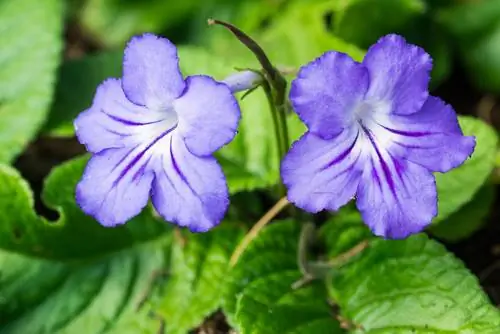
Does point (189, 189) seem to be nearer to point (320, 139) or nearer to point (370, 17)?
point (320, 139)

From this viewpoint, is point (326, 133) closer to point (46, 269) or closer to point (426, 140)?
point (426, 140)

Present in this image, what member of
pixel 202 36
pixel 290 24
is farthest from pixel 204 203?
pixel 202 36

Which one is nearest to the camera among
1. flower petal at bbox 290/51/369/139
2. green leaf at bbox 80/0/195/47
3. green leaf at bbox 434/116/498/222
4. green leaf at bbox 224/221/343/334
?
flower petal at bbox 290/51/369/139

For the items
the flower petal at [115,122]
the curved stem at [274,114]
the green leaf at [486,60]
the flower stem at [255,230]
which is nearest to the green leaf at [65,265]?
the flower stem at [255,230]

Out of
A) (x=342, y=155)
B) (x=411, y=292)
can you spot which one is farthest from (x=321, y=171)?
(x=411, y=292)

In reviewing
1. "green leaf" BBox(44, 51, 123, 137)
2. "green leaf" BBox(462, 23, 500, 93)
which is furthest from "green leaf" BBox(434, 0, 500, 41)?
"green leaf" BBox(44, 51, 123, 137)

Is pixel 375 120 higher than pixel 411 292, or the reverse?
pixel 375 120

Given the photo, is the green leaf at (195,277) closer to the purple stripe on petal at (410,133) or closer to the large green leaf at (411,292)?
the large green leaf at (411,292)

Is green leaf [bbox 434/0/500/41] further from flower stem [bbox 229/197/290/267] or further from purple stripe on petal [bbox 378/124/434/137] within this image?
purple stripe on petal [bbox 378/124/434/137]
